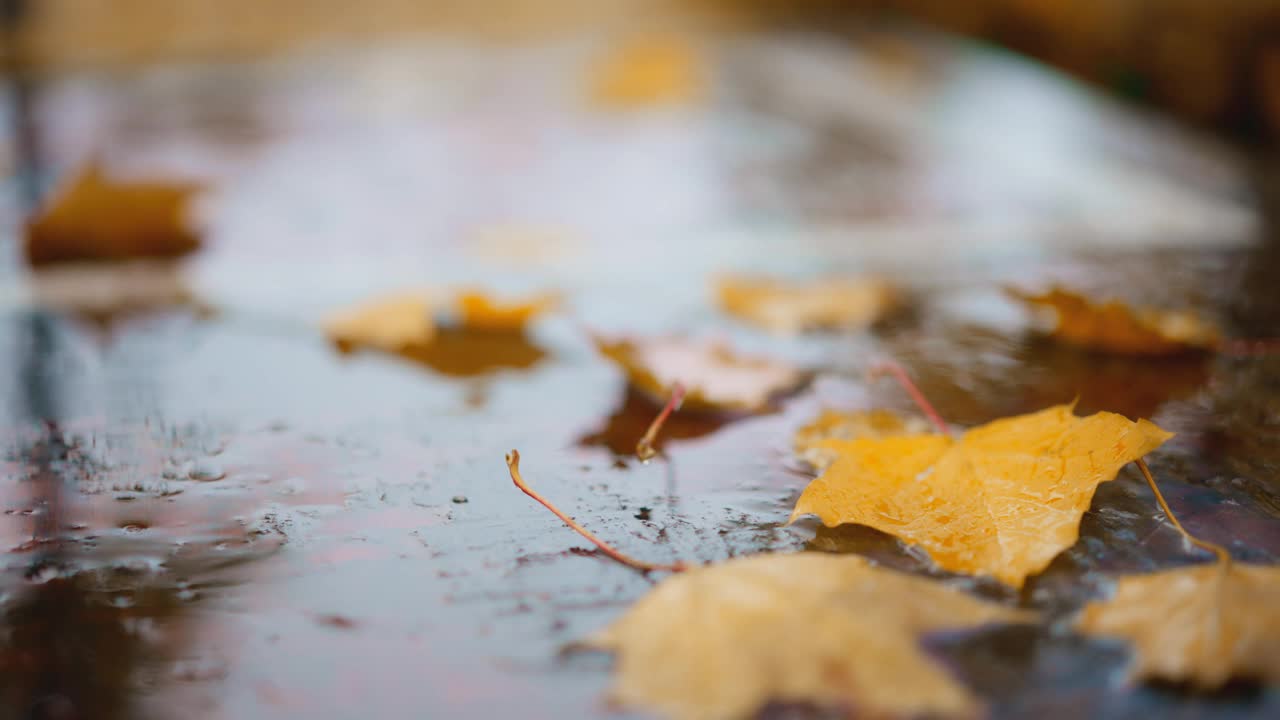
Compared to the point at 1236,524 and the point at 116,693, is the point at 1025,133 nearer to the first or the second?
the point at 1236,524

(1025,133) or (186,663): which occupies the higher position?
(1025,133)

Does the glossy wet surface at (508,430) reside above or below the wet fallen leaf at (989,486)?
below

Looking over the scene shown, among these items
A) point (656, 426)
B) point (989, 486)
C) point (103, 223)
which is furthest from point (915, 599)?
point (103, 223)

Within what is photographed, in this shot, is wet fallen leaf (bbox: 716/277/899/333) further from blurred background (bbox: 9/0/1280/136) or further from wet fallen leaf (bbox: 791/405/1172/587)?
blurred background (bbox: 9/0/1280/136)

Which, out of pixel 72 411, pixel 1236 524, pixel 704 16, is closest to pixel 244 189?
pixel 72 411

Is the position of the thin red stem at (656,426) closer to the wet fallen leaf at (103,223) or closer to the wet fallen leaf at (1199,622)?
the wet fallen leaf at (1199,622)

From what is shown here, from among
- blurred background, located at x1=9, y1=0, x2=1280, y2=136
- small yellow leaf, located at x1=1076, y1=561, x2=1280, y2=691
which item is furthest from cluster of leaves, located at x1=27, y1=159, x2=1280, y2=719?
blurred background, located at x1=9, y1=0, x2=1280, y2=136

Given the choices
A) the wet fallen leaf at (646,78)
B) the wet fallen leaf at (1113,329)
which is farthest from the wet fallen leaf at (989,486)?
the wet fallen leaf at (646,78)

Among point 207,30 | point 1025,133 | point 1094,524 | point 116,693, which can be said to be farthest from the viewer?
point 207,30
